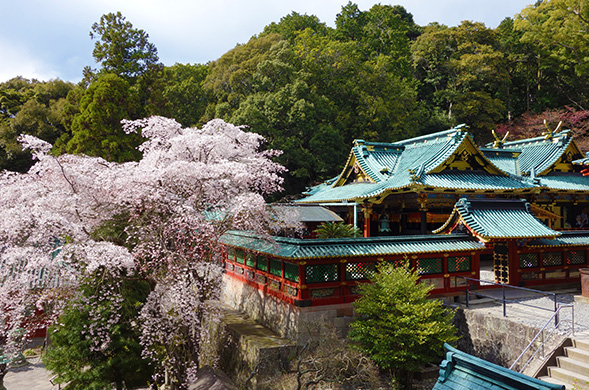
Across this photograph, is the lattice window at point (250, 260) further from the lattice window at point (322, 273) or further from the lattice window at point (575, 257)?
the lattice window at point (575, 257)

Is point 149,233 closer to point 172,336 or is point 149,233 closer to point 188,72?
point 172,336

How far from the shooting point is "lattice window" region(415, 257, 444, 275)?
48.8 ft

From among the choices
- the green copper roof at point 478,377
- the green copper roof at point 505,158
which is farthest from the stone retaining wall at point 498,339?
the green copper roof at point 505,158

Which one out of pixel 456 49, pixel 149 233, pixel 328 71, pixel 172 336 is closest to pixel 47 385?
pixel 172 336

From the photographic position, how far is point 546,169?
78.8ft

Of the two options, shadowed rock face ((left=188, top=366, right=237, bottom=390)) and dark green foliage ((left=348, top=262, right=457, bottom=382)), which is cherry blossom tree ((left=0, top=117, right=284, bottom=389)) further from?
dark green foliage ((left=348, top=262, right=457, bottom=382))

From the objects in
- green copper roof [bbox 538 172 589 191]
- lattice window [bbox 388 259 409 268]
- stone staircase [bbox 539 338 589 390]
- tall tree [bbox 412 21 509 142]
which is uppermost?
tall tree [bbox 412 21 509 142]

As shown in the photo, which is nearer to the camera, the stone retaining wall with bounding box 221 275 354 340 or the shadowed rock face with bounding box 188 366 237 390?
the stone retaining wall with bounding box 221 275 354 340

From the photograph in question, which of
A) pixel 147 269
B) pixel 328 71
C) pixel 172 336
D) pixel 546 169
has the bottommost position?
pixel 172 336

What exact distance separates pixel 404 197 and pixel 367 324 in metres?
10.4

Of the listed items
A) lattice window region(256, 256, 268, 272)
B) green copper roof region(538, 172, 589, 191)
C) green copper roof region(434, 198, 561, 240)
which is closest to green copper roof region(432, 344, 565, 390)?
green copper roof region(434, 198, 561, 240)

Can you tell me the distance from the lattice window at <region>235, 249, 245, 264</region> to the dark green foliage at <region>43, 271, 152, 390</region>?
274 inches

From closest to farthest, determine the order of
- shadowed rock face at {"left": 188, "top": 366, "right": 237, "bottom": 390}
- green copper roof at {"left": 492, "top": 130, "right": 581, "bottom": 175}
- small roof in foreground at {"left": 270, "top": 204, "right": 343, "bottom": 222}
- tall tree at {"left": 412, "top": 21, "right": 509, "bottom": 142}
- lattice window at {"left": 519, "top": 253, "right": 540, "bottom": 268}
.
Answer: shadowed rock face at {"left": 188, "top": 366, "right": 237, "bottom": 390} → lattice window at {"left": 519, "top": 253, "right": 540, "bottom": 268} → small roof in foreground at {"left": 270, "top": 204, "right": 343, "bottom": 222} → green copper roof at {"left": 492, "top": 130, "right": 581, "bottom": 175} → tall tree at {"left": 412, "top": 21, "right": 509, "bottom": 142}

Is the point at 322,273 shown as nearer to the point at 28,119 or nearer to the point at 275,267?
the point at 275,267
